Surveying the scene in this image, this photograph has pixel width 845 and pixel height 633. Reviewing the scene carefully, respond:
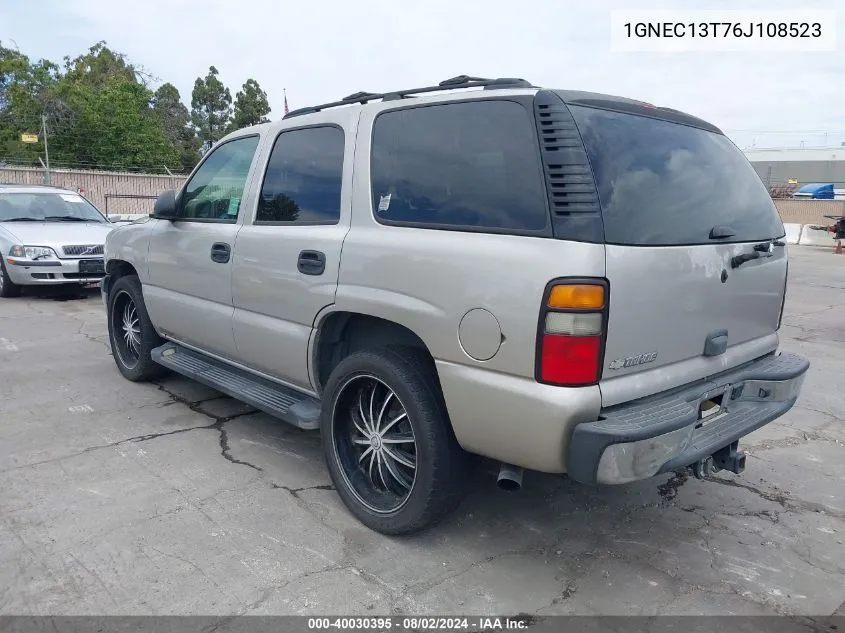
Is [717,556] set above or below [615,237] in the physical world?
below

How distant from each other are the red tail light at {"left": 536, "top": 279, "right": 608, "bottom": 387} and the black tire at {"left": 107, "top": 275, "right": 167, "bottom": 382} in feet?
12.4

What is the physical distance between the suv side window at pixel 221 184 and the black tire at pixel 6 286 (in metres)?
6.60

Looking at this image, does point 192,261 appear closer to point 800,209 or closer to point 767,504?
point 767,504

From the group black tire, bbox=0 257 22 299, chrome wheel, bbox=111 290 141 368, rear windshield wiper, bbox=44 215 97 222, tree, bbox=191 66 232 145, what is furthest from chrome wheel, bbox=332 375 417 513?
tree, bbox=191 66 232 145

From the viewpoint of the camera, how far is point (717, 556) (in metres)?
3.10

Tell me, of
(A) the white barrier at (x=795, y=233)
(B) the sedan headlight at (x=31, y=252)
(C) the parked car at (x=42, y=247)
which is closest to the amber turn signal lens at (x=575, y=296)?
(C) the parked car at (x=42, y=247)

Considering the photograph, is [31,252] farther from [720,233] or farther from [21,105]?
[21,105]

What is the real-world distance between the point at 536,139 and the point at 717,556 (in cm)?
208

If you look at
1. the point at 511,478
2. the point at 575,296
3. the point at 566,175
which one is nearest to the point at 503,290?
the point at 575,296

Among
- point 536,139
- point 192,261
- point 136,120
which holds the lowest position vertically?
point 192,261

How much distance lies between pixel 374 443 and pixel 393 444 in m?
0.12

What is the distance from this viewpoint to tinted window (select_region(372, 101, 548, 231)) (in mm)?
2684

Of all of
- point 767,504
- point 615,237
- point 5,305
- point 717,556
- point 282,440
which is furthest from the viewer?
point 5,305

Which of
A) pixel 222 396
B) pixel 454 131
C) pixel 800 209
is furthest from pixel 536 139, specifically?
pixel 800 209
